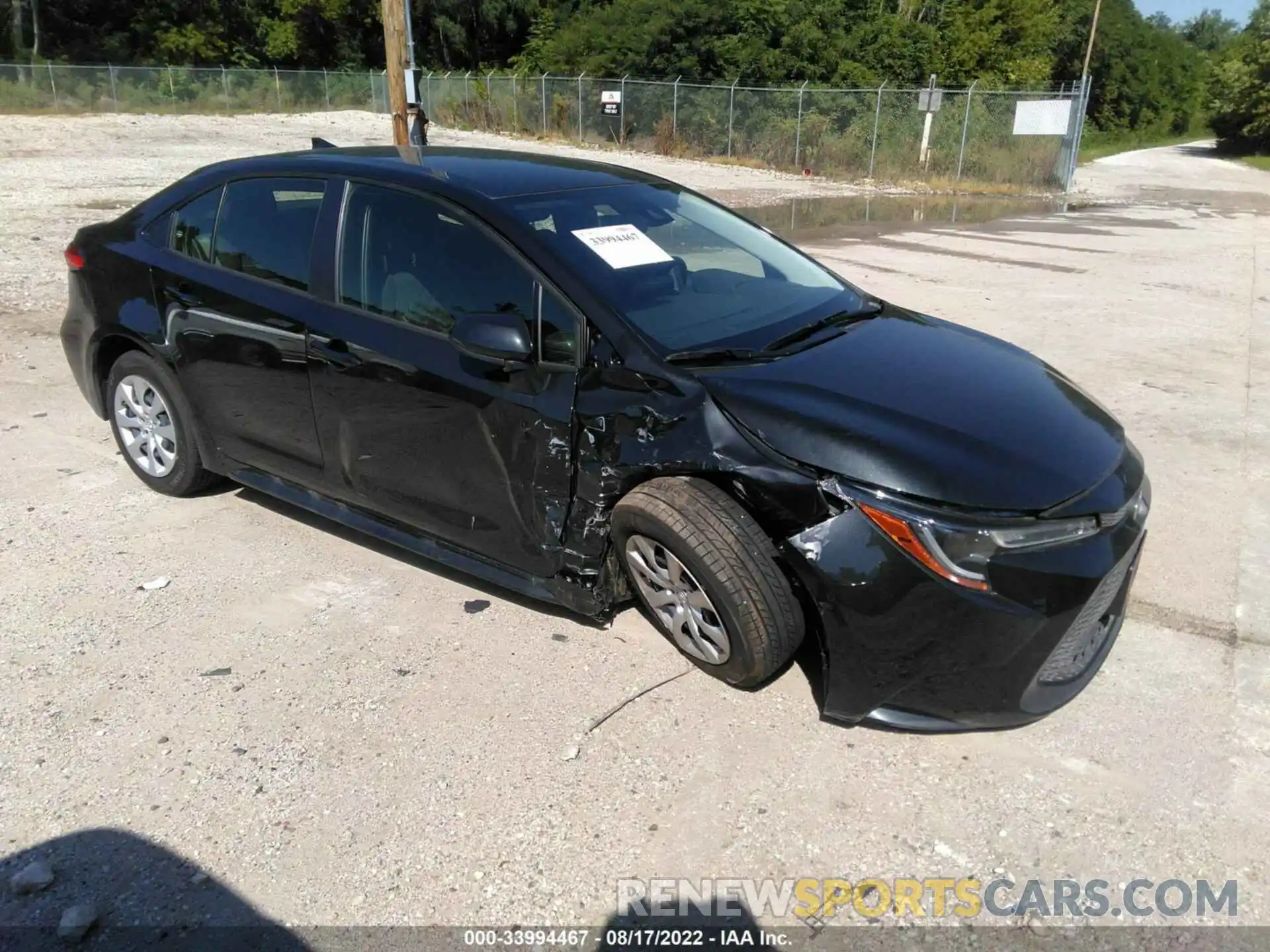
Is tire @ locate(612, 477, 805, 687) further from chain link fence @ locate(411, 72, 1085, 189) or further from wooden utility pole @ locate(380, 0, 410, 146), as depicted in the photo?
chain link fence @ locate(411, 72, 1085, 189)

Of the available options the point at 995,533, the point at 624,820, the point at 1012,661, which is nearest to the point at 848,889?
the point at 624,820

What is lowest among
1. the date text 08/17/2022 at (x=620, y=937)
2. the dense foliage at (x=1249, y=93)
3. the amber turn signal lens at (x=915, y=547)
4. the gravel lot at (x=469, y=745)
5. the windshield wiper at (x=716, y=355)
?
the date text 08/17/2022 at (x=620, y=937)

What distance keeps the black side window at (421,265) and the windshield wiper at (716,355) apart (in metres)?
0.54

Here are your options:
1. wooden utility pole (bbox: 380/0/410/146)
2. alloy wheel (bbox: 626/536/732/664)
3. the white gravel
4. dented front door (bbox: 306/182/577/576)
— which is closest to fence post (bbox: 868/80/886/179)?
the white gravel

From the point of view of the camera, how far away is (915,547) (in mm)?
2695

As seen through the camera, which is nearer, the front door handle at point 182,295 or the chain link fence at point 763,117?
the front door handle at point 182,295

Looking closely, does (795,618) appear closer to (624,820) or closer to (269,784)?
(624,820)

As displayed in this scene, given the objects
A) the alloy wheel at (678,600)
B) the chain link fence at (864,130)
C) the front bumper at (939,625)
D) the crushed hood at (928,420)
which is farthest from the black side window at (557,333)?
the chain link fence at (864,130)

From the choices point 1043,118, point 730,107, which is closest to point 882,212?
point 1043,118

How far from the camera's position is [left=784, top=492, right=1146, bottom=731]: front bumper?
270 centimetres

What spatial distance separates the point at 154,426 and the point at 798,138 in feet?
79.9

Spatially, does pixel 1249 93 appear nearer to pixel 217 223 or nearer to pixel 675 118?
pixel 675 118

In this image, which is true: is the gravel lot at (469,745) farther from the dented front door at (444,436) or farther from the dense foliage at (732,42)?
the dense foliage at (732,42)

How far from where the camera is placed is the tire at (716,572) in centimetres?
293
